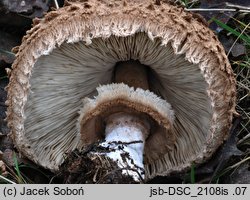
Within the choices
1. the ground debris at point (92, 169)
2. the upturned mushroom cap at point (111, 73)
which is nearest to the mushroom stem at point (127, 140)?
the ground debris at point (92, 169)

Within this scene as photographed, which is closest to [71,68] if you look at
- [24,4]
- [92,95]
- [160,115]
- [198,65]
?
[92,95]

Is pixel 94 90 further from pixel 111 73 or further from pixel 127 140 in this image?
pixel 127 140

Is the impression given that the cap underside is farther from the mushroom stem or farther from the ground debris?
the ground debris

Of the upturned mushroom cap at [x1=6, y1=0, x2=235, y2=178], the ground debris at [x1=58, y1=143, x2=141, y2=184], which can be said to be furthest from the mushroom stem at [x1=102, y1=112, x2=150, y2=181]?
the upturned mushroom cap at [x1=6, y1=0, x2=235, y2=178]

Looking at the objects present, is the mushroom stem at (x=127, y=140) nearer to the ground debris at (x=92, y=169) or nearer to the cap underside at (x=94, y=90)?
the ground debris at (x=92, y=169)

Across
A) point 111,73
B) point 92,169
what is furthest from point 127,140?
point 111,73

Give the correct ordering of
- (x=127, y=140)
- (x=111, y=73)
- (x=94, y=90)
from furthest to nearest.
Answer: (x=94, y=90), (x=111, y=73), (x=127, y=140)

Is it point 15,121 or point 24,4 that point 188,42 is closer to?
point 15,121
